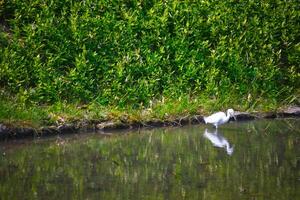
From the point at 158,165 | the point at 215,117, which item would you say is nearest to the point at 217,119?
the point at 215,117

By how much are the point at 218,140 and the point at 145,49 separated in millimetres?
2802

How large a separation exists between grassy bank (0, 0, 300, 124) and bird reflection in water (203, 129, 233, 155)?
0.81 m

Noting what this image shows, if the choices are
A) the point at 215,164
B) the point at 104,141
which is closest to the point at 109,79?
the point at 104,141

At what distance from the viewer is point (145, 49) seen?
34.5 ft

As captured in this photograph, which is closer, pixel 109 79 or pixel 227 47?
pixel 109 79

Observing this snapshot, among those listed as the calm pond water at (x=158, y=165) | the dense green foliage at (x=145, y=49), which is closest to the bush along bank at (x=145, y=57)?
the dense green foliage at (x=145, y=49)

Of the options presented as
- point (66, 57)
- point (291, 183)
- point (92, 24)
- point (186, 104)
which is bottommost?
point (291, 183)

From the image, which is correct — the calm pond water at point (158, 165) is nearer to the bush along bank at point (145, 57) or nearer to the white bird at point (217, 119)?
the white bird at point (217, 119)

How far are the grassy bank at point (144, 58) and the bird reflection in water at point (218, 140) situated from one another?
81 centimetres

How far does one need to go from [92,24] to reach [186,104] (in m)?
2.27

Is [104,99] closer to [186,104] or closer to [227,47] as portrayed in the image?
[186,104]

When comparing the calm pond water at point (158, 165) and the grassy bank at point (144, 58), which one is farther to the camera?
the grassy bank at point (144, 58)

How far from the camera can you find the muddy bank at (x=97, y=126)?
8234mm

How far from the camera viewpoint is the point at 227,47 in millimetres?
11023
